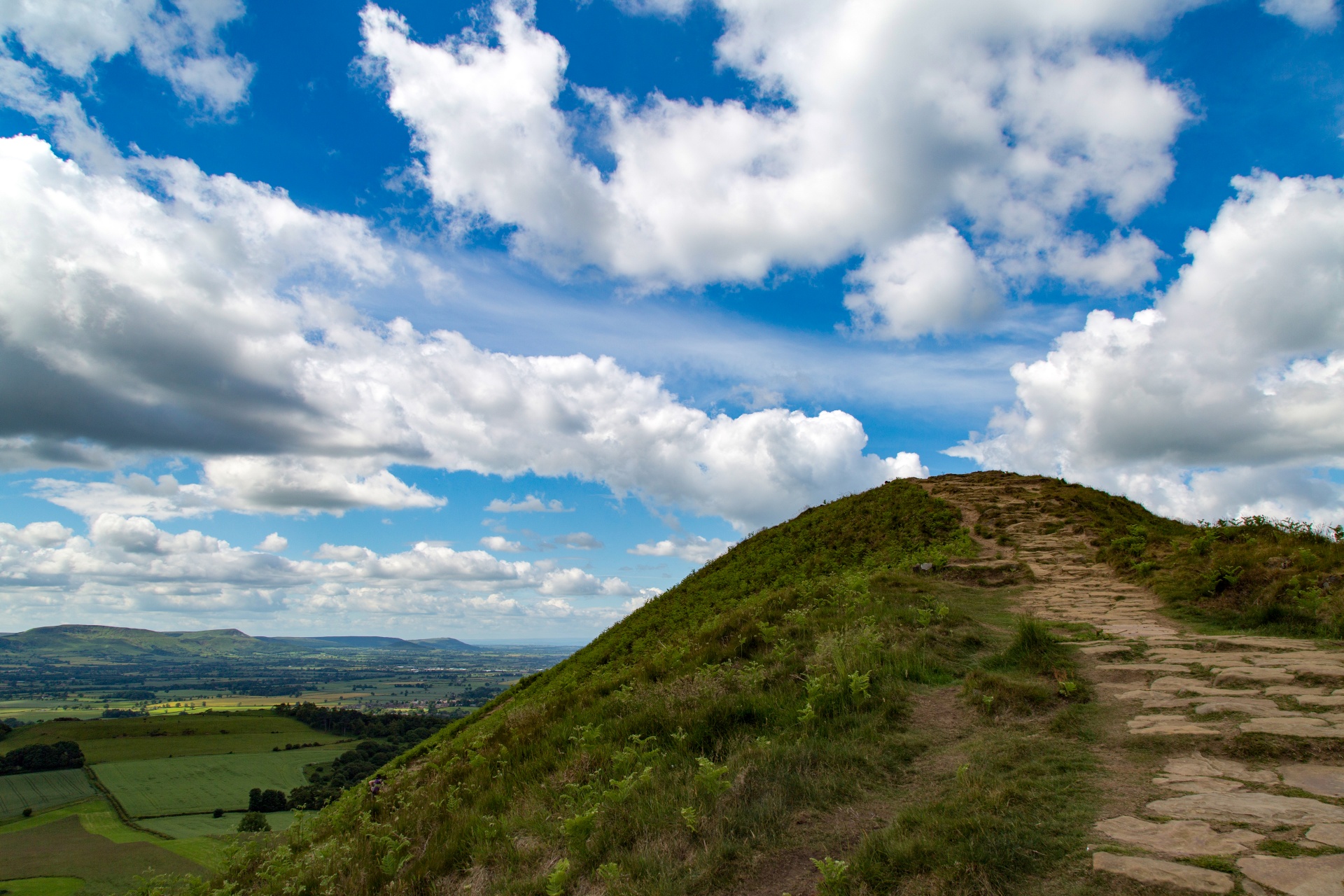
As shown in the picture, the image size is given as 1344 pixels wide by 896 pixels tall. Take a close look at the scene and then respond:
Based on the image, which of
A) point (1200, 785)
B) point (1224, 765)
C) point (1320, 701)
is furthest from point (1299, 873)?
point (1320, 701)

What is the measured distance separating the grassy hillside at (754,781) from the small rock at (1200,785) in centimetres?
56

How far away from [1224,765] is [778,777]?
12.2ft

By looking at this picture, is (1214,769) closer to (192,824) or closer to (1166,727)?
(1166,727)

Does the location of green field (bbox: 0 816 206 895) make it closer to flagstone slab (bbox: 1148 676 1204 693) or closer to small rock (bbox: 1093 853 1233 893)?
small rock (bbox: 1093 853 1233 893)

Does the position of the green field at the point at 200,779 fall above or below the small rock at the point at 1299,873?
below

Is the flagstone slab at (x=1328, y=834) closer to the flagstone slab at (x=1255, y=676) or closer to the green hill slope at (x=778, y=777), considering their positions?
the green hill slope at (x=778, y=777)

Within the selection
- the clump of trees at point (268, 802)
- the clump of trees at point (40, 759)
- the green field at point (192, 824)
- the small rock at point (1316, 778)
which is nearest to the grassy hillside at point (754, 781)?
the small rock at point (1316, 778)

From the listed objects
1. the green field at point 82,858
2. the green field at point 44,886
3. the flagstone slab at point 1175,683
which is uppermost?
the flagstone slab at point 1175,683

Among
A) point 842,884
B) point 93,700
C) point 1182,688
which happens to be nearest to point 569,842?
point 842,884

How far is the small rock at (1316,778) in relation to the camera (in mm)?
4387

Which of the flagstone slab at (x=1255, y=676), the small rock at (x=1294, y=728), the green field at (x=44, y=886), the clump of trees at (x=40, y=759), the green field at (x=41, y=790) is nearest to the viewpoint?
the small rock at (x=1294, y=728)

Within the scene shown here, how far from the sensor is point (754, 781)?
5605mm

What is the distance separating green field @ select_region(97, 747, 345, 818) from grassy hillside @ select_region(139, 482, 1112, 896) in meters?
43.9

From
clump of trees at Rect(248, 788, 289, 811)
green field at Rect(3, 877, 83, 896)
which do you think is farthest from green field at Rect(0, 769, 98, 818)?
green field at Rect(3, 877, 83, 896)
